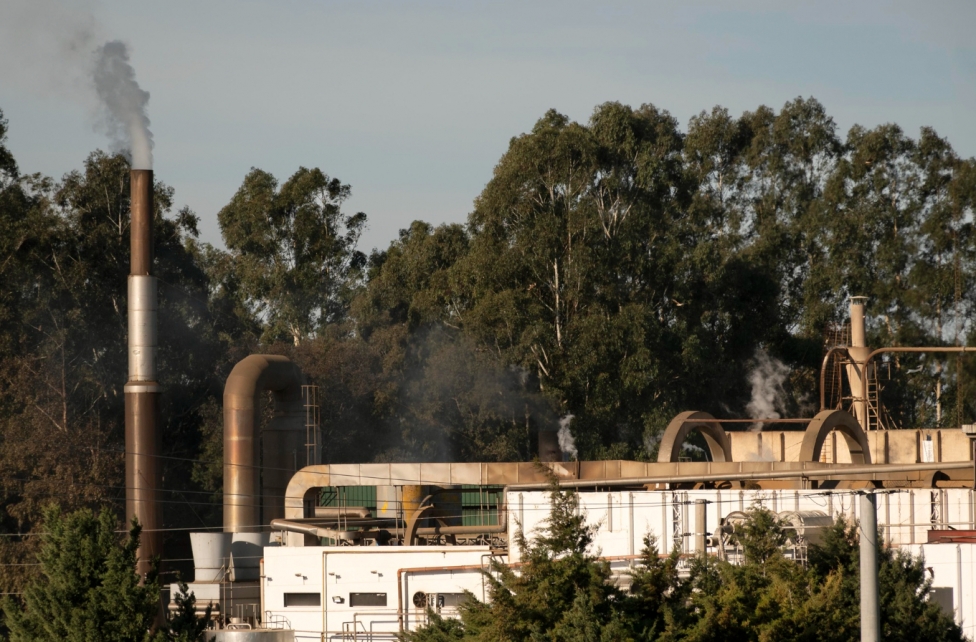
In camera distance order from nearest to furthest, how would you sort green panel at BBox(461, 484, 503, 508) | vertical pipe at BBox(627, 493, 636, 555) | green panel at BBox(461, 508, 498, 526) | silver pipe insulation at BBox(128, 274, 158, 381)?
1. vertical pipe at BBox(627, 493, 636, 555)
2. silver pipe insulation at BBox(128, 274, 158, 381)
3. green panel at BBox(461, 508, 498, 526)
4. green panel at BBox(461, 484, 503, 508)

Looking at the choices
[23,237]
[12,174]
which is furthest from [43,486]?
[12,174]

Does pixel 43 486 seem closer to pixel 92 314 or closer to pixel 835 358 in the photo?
pixel 92 314

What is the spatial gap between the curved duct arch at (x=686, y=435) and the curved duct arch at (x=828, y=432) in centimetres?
276

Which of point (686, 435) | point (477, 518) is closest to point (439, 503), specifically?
point (477, 518)

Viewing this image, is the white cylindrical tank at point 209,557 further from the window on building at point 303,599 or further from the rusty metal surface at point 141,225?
the rusty metal surface at point 141,225

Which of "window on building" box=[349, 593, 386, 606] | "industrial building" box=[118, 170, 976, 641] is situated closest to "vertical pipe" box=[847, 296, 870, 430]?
"industrial building" box=[118, 170, 976, 641]

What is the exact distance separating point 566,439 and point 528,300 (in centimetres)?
595

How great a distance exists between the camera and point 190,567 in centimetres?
4641

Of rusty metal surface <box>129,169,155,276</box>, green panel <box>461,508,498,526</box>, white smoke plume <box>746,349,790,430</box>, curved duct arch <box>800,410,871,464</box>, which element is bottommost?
green panel <box>461,508,498,526</box>

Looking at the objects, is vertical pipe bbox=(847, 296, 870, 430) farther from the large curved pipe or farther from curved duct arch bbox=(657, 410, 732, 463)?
the large curved pipe

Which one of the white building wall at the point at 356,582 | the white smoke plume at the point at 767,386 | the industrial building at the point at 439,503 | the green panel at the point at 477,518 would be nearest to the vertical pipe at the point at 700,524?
the industrial building at the point at 439,503

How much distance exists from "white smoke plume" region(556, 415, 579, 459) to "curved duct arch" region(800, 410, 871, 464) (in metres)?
18.8

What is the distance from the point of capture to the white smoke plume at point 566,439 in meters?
51.1

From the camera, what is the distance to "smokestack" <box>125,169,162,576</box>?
110ft
